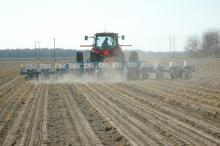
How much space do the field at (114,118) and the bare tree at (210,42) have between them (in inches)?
2866

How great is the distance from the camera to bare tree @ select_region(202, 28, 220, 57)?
292ft

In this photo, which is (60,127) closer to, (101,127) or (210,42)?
(101,127)

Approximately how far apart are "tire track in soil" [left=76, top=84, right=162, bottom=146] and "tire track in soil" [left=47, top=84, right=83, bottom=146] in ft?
2.97

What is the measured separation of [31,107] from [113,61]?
12.3 meters

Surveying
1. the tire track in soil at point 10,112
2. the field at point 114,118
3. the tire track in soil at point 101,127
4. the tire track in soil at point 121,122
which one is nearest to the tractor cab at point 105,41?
the field at point 114,118

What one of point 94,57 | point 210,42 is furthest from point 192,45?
point 94,57

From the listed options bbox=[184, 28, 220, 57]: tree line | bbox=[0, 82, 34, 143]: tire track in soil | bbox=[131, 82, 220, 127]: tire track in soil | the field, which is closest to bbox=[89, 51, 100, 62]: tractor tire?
the field

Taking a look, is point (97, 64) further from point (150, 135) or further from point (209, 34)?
point (209, 34)

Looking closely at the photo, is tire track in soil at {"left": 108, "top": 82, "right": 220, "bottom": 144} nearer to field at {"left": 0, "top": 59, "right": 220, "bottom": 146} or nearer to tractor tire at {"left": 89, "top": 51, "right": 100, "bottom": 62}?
field at {"left": 0, "top": 59, "right": 220, "bottom": 146}

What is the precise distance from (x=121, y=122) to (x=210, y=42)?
85409 millimetres

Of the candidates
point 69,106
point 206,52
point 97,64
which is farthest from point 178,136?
point 206,52

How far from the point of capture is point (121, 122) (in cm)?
1080

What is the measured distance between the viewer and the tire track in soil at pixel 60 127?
349 inches

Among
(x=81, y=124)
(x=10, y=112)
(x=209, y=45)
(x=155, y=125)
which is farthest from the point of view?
(x=209, y=45)
